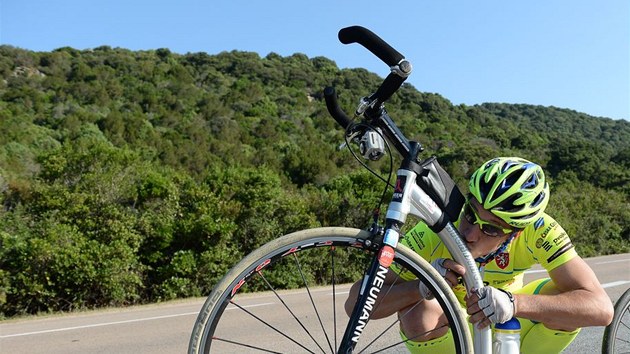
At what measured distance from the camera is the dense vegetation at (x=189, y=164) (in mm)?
11469

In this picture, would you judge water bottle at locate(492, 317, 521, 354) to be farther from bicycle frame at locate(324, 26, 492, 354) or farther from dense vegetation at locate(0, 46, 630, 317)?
dense vegetation at locate(0, 46, 630, 317)

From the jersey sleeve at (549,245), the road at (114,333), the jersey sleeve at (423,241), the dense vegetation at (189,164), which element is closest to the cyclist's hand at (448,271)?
the jersey sleeve at (423,241)

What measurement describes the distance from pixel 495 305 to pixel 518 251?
0.54 m

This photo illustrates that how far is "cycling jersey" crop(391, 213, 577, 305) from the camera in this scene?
2.51 meters

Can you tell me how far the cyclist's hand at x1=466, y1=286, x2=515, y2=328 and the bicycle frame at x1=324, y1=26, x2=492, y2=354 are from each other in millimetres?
39

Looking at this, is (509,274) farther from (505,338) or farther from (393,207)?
(393,207)

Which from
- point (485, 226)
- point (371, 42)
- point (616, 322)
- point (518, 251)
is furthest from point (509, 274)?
point (371, 42)

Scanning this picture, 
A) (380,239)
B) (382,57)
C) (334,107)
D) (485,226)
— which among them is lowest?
(380,239)

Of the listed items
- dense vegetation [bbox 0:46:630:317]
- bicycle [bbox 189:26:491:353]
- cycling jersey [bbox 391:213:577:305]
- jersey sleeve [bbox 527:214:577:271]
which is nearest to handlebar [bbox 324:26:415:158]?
bicycle [bbox 189:26:491:353]

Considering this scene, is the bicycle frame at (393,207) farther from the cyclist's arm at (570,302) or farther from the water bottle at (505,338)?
the cyclist's arm at (570,302)

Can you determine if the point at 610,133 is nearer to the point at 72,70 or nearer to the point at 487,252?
the point at 72,70

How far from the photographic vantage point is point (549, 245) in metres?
2.52

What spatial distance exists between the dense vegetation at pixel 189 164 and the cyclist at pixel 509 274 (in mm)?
9723

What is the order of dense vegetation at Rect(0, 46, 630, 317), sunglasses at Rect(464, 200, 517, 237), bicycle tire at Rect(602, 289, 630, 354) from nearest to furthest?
sunglasses at Rect(464, 200, 517, 237) → bicycle tire at Rect(602, 289, 630, 354) → dense vegetation at Rect(0, 46, 630, 317)
